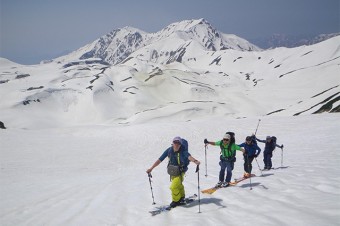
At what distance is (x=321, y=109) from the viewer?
60.6 metres

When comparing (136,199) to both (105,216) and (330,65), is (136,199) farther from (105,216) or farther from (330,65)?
(330,65)

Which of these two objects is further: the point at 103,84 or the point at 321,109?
the point at 103,84

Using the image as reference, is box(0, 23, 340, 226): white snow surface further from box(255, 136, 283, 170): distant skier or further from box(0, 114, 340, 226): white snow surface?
box(255, 136, 283, 170): distant skier

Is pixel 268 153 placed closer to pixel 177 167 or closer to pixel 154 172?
pixel 154 172

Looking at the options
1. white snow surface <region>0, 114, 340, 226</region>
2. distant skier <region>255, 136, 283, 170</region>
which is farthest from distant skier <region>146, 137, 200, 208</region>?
distant skier <region>255, 136, 283, 170</region>

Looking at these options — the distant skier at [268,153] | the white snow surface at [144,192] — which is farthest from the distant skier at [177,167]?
the distant skier at [268,153]

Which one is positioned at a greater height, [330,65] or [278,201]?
[330,65]

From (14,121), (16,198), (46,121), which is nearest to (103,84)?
(46,121)

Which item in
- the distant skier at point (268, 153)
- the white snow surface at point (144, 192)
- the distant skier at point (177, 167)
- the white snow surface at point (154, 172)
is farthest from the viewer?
the distant skier at point (268, 153)

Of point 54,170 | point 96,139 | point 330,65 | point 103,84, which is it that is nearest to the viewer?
point 54,170

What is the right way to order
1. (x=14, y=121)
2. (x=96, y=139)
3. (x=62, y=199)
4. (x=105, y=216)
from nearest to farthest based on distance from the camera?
(x=105, y=216) → (x=62, y=199) → (x=96, y=139) → (x=14, y=121)

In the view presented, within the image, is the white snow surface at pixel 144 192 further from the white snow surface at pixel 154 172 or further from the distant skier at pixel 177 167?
the distant skier at pixel 177 167

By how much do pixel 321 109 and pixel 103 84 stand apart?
11464 cm

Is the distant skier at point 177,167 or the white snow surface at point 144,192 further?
the distant skier at point 177,167
